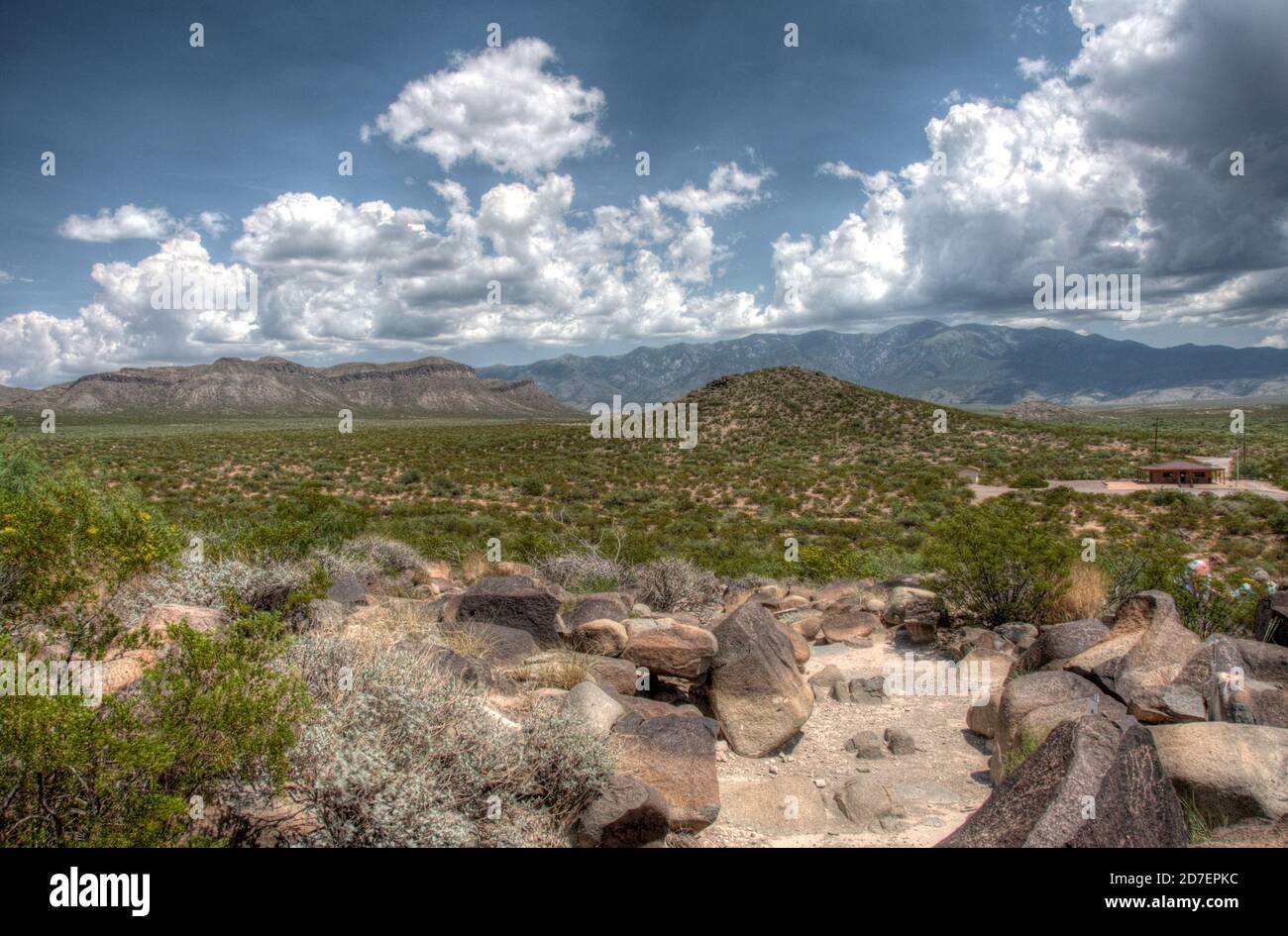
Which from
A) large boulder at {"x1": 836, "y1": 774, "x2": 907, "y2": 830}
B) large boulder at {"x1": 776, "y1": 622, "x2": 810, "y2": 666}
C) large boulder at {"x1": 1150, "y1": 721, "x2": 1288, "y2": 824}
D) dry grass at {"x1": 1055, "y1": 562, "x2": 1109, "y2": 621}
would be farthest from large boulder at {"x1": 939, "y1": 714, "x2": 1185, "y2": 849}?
dry grass at {"x1": 1055, "y1": 562, "x2": 1109, "y2": 621}

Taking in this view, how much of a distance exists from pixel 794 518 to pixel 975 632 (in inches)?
674

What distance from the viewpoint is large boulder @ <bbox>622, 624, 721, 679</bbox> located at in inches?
270

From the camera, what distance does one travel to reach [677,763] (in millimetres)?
5148

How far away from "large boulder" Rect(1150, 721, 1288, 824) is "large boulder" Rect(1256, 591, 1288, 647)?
3776 millimetres

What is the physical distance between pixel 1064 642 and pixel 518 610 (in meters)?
5.72

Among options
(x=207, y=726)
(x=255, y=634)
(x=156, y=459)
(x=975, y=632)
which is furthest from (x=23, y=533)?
(x=156, y=459)

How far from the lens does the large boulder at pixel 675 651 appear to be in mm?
6863

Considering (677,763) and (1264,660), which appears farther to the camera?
(1264,660)

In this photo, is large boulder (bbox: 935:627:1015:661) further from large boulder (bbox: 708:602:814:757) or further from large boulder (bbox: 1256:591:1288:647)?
large boulder (bbox: 708:602:814:757)

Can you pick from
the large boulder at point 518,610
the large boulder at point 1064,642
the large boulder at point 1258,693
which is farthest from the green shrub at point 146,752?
the large boulder at point 1064,642

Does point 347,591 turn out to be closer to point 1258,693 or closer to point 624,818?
point 624,818

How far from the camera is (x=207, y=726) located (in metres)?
3.48

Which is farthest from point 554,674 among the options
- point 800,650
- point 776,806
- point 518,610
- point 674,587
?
point 674,587
